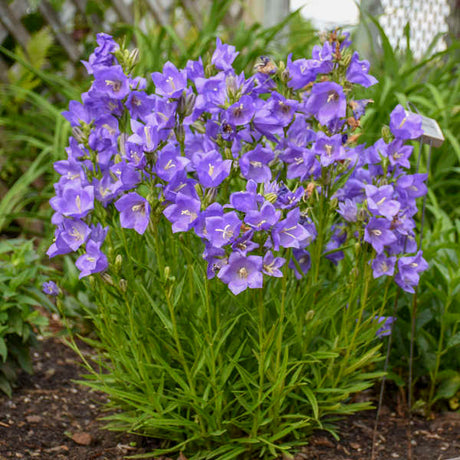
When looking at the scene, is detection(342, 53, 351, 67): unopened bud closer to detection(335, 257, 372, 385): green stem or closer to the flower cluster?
the flower cluster

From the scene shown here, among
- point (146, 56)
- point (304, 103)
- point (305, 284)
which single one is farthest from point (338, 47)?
point (146, 56)

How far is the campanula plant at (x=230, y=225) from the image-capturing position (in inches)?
49.6

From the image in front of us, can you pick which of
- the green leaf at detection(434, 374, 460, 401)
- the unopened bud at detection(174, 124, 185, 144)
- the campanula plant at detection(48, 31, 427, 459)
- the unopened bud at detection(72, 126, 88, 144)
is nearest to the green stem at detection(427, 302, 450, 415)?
the green leaf at detection(434, 374, 460, 401)

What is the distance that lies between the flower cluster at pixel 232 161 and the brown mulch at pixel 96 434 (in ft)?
1.74

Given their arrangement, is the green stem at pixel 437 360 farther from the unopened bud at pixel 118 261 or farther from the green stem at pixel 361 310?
the unopened bud at pixel 118 261

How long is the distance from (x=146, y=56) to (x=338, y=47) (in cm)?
194

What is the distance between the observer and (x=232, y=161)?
1341mm

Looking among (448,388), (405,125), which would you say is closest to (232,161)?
(405,125)

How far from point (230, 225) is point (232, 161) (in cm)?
22

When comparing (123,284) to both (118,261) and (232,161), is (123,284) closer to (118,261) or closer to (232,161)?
(118,261)

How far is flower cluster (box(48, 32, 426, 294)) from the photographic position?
1229mm

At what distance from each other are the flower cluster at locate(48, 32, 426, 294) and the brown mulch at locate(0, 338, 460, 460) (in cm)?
53

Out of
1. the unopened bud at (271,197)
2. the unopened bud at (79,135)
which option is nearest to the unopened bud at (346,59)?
the unopened bud at (271,197)

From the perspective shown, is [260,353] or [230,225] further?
[260,353]
